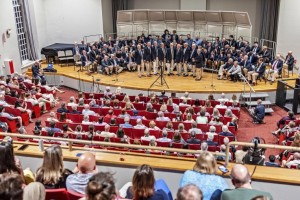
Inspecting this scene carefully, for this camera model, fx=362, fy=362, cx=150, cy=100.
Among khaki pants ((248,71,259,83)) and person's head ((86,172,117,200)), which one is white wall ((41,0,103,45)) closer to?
khaki pants ((248,71,259,83))

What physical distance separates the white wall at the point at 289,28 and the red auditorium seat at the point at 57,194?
1522 cm

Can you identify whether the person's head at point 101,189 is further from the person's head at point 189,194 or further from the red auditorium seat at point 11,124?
the red auditorium seat at point 11,124

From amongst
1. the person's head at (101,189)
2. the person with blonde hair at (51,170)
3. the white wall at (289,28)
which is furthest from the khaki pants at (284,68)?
the person's head at (101,189)

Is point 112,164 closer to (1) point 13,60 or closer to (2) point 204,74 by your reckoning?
(2) point 204,74

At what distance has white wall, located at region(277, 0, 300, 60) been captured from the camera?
54.2ft

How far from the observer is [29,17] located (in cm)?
1922

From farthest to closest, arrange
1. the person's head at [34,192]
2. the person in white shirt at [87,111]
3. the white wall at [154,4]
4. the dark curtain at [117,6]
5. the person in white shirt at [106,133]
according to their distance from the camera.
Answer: the dark curtain at [117,6] → the white wall at [154,4] → the person in white shirt at [87,111] → the person in white shirt at [106,133] → the person's head at [34,192]

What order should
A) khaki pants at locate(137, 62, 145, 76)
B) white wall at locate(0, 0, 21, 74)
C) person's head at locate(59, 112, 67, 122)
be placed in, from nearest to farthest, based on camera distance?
1. person's head at locate(59, 112, 67, 122)
2. white wall at locate(0, 0, 21, 74)
3. khaki pants at locate(137, 62, 145, 76)

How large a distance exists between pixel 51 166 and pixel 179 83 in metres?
11.8

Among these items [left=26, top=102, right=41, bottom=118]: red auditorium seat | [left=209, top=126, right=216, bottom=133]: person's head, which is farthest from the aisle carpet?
[left=209, top=126, right=216, bottom=133]: person's head

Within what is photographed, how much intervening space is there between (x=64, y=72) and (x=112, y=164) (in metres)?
13.2

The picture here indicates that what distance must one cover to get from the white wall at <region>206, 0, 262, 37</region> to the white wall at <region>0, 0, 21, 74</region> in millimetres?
10959

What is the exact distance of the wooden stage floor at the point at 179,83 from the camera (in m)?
14.4

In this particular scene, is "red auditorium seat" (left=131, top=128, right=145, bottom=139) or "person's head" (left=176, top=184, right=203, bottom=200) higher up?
"person's head" (left=176, top=184, right=203, bottom=200)
